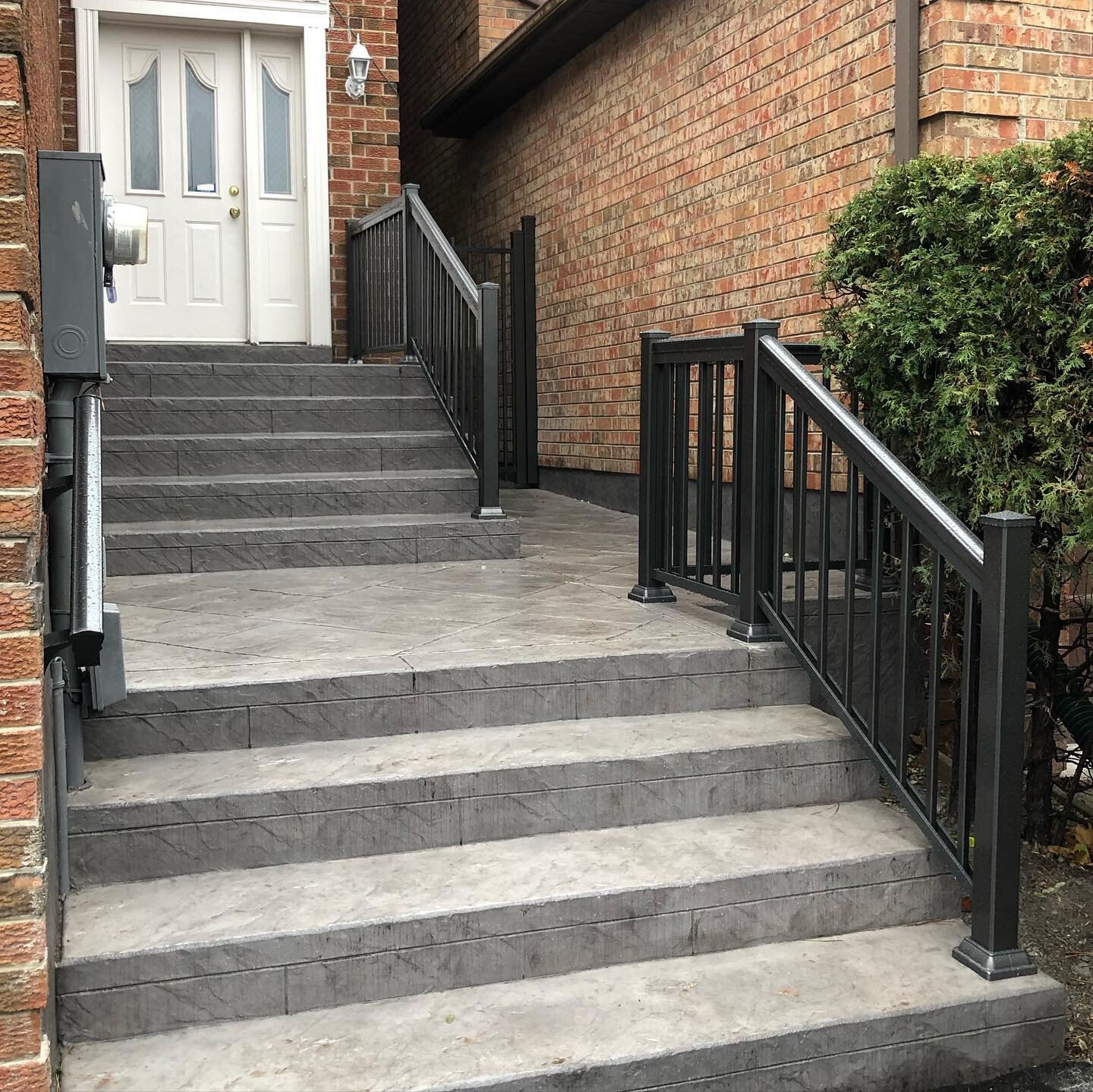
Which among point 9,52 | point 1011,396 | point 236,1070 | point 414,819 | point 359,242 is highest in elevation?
point 359,242

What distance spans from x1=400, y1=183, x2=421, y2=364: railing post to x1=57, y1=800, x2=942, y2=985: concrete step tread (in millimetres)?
4414

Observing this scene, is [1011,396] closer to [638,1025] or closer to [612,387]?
[638,1025]

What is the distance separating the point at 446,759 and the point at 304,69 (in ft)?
20.4

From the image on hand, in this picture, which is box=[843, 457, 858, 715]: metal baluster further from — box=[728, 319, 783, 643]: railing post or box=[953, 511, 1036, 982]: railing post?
box=[953, 511, 1036, 982]: railing post

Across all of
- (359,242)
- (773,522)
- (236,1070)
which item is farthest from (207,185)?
(236,1070)

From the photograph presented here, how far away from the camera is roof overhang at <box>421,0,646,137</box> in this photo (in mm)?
7453

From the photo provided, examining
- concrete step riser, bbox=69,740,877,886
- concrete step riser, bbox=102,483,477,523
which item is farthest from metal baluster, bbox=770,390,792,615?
concrete step riser, bbox=102,483,477,523

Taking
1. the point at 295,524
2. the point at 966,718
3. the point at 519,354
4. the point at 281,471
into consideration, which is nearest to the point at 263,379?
the point at 281,471

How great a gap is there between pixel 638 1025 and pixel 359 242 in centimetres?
632

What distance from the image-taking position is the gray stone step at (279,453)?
19.8ft

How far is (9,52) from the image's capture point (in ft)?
6.17

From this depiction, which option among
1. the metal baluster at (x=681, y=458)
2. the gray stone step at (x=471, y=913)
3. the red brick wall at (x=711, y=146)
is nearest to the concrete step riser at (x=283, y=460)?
the red brick wall at (x=711, y=146)

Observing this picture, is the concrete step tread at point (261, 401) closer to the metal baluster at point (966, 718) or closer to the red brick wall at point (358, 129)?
the red brick wall at point (358, 129)

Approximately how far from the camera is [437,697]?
11.2 feet
